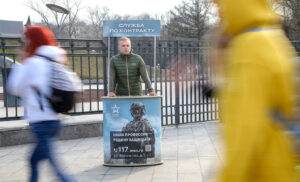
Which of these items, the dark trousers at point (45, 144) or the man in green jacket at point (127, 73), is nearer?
the dark trousers at point (45, 144)

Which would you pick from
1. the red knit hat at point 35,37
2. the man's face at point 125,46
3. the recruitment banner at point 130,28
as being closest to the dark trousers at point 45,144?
the red knit hat at point 35,37

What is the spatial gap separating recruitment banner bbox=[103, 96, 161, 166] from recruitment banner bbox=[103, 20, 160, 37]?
75.5 inches

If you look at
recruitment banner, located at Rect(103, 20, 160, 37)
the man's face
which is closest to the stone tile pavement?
the man's face

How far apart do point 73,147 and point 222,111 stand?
607 cm

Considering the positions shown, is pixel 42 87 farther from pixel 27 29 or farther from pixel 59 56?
pixel 27 29

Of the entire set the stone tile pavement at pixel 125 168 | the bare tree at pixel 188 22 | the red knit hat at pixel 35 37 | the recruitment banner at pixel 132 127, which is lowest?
the stone tile pavement at pixel 125 168

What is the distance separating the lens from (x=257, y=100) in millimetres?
1597

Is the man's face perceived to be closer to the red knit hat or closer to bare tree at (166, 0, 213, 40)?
the red knit hat

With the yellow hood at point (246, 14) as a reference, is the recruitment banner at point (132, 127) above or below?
below

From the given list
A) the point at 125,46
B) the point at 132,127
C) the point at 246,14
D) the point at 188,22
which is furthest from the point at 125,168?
the point at 188,22

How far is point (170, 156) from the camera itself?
21.6ft

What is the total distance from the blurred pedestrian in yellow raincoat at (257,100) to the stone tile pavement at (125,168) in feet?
8.62

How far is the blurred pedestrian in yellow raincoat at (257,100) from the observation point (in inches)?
63.1

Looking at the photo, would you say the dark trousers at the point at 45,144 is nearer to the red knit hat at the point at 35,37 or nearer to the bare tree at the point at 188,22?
the red knit hat at the point at 35,37
